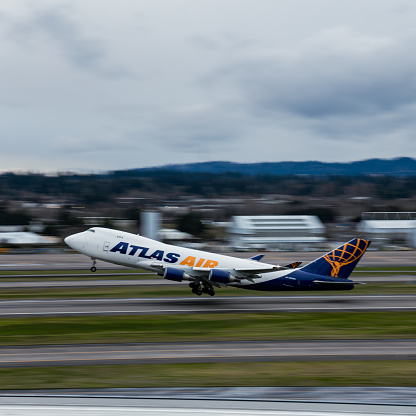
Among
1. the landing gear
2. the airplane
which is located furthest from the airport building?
the landing gear

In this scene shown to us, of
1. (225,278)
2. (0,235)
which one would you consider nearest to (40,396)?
(225,278)

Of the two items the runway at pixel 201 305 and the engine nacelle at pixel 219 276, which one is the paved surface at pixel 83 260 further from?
the engine nacelle at pixel 219 276

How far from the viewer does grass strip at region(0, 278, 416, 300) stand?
4194 centimetres

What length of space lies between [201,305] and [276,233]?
7866 cm

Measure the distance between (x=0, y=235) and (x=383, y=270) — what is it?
78879mm

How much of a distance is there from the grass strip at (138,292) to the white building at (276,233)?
5984cm

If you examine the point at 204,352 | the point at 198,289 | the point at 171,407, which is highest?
the point at 198,289

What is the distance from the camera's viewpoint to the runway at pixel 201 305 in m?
35.2

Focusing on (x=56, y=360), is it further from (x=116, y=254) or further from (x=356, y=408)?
(x=116, y=254)

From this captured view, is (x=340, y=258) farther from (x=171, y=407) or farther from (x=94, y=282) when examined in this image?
(x=171, y=407)

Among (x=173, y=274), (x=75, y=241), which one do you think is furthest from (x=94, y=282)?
(x=173, y=274)

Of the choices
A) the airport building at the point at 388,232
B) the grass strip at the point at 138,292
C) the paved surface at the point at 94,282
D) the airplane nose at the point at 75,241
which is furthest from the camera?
the airport building at the point at 388,232

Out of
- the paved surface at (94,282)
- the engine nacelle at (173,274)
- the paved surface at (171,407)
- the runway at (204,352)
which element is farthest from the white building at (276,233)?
the paved surface at (171,407)

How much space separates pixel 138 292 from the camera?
44.3m
